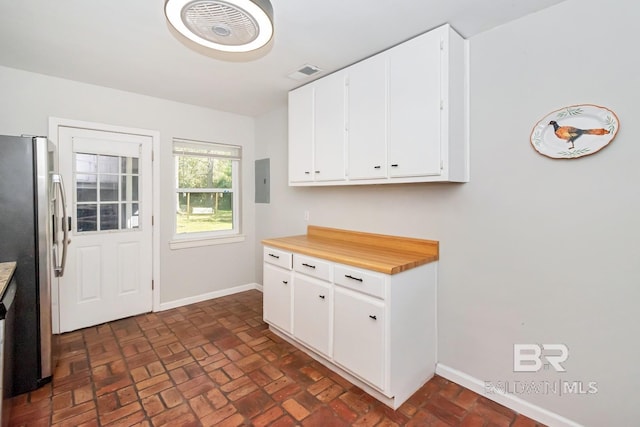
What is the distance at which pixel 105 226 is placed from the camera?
316 cm

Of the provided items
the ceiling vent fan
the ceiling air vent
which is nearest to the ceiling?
the ceiling air vent

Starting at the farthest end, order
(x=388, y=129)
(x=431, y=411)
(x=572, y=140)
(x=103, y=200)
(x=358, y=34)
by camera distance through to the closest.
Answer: (x=103, y=200) < (x=388, y=129) < (x=358, y=34) < (x=431, y=411) < (x=572, y=140)

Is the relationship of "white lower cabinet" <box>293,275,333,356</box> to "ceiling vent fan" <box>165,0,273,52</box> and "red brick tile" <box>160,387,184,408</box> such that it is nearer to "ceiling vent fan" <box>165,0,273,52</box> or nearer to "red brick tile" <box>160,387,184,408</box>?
"red brick tile" <box>160,387,184,408</box>

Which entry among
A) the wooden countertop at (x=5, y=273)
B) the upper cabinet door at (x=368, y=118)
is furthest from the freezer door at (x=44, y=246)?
the upper cabinet door at (x=368, y=118)

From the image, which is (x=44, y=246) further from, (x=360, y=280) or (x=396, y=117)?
(x=396, y=117)

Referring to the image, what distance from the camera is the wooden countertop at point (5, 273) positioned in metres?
1.55

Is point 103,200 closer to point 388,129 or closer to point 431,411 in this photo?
point 388,129

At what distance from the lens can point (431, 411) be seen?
1898mm

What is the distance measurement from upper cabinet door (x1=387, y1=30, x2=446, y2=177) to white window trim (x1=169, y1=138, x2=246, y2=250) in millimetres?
2538

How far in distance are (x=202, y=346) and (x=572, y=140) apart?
3119 mm

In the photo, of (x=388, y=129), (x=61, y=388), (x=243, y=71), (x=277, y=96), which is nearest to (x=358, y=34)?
(x=388, y=129)

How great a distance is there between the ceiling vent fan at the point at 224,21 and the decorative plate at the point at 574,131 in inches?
65.5

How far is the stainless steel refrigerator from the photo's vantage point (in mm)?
1984

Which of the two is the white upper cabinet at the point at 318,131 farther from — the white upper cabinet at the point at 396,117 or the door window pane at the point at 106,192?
the door window pane at the point at 106,192
